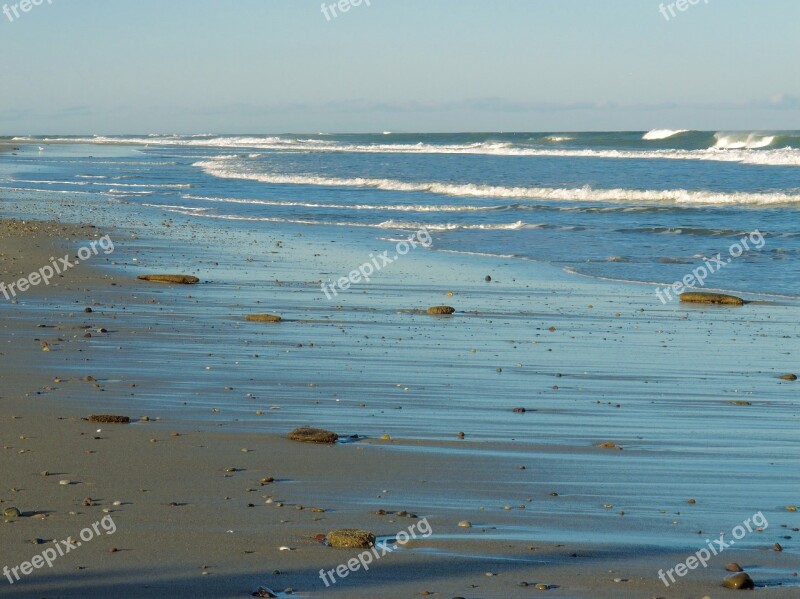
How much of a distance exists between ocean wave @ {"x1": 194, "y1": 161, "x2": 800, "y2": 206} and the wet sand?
26.6 meters

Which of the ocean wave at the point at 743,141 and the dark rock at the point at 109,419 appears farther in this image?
the ocean wave at the point at 743,141

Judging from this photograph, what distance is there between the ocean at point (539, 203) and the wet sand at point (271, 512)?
9998 millimetres

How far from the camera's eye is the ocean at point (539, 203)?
18.4 meters

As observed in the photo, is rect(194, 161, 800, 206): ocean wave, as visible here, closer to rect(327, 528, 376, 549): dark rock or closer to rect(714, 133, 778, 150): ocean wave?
rect(327, 528, 376, 549): dark rock

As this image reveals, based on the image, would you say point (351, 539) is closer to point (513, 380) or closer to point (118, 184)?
point (513, 380)

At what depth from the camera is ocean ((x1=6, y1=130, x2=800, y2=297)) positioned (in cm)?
1842

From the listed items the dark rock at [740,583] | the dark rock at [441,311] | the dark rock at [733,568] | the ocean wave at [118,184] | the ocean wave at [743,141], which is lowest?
the ocean wave at [743,141]

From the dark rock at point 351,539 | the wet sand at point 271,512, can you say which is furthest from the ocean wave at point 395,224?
the dark rock at point 351,539

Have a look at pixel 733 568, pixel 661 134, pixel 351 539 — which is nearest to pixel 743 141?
pixel 661 134

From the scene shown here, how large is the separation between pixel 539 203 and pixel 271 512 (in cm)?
2639

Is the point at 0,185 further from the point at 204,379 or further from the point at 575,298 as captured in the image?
the point at 204,379

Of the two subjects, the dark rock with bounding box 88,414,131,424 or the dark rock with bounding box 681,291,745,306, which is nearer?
the dark rock with bounding box 88,414,131,424

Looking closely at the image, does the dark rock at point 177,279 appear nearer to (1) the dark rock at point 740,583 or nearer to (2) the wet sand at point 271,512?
(2) the wet sand at point 271,512

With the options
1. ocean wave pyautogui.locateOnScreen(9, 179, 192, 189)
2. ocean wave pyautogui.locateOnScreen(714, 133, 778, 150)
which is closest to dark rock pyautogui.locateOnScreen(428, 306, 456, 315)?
ocean wave pyautogui.locateOnScreen(9, 179, 192, 189)
